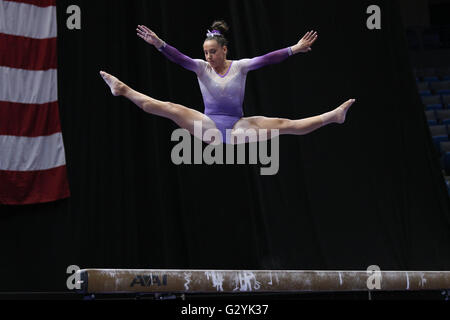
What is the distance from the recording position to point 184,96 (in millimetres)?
5863

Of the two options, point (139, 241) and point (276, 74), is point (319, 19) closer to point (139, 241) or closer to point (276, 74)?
point (276, 74)

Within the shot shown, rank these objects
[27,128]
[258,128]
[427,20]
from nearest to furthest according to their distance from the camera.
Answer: [258,128] → [27,128] → [427,20]

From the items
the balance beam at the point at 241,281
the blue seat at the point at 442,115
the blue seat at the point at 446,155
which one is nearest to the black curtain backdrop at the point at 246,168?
the blue seat at the point at 446,155

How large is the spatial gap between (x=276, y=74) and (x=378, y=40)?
1.35 metres

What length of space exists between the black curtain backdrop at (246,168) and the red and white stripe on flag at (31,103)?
0.14 m

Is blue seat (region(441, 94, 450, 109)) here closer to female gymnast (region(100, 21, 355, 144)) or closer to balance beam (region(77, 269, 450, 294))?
balance beam (region(77, 269, 450, 294))

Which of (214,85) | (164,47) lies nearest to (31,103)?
(164,47)

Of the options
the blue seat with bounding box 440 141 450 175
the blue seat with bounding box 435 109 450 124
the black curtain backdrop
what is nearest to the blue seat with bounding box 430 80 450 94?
the blue seat with bounding box 435 109 450 124

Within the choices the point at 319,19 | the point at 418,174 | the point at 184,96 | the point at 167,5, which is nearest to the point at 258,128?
the point at 184,96

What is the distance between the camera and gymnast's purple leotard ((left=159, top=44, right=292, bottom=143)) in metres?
4.15

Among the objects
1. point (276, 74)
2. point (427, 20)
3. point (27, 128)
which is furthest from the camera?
point (427, 20)

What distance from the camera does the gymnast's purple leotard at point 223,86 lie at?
4152 mm

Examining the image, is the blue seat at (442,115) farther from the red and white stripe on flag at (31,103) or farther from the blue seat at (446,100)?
the red and white stripe on flag at (31,103)

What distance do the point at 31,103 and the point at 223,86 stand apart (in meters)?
2.09
